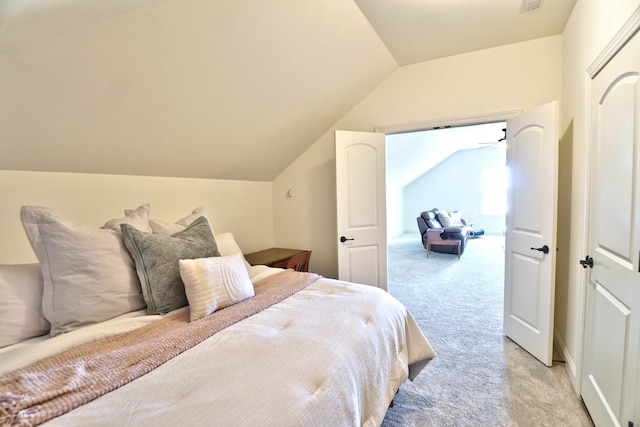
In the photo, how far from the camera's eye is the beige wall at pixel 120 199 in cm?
166

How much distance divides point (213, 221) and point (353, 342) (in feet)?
7.18

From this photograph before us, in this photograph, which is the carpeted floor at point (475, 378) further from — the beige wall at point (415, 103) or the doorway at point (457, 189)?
the doorway at point (457, 189)

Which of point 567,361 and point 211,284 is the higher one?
point 211,284

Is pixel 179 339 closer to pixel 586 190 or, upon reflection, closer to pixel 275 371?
pixel 275 371

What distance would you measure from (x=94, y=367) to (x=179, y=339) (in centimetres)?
27

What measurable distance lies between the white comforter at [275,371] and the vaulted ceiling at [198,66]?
3.77 feet

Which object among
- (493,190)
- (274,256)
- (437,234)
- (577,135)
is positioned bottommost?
(437,234)

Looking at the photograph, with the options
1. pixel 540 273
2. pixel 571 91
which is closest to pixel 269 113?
pixel 571 91

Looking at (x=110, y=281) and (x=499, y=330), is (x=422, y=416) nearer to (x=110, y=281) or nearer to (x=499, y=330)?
(x=499, y=330)

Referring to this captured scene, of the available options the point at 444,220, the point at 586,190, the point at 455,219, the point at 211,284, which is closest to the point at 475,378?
the point at 586,190

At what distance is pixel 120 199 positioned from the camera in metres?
2.17

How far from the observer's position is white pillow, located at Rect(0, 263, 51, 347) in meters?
1.19

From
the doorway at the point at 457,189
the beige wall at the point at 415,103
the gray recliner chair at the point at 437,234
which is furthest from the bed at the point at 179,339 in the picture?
the doorway at the point at 457,189

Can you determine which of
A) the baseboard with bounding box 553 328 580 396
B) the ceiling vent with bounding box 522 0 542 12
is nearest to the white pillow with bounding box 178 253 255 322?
the baseboard with bounding box 553 328 580 396
